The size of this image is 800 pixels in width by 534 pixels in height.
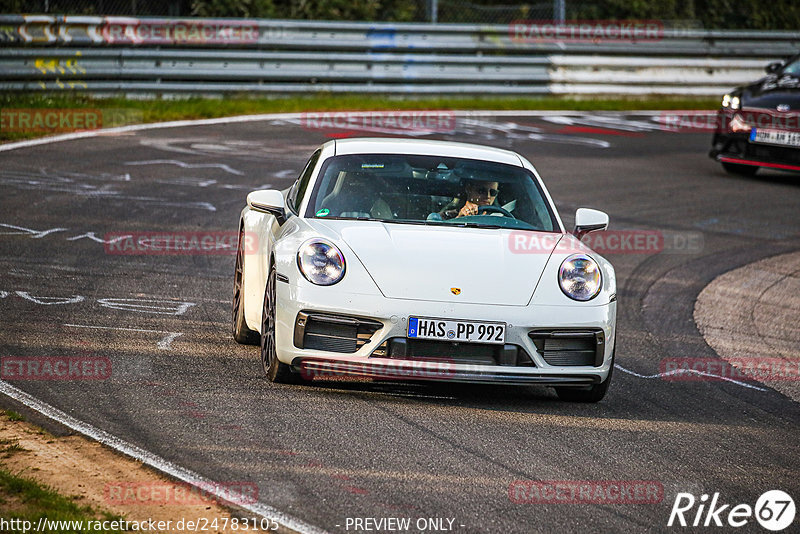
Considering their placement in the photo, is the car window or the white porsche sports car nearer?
the white porsche sports car

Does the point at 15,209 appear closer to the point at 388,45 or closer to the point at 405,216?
the point at 405,216

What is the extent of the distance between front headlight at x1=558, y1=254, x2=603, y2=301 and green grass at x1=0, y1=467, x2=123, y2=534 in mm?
2847

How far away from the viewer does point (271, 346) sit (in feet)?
20.6

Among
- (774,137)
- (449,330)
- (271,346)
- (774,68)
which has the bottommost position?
(271,346)

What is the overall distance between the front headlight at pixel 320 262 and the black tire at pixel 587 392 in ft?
4.60

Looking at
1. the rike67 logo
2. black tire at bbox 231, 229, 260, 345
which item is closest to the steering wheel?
black tire at bbox 231, 229, 260, 345

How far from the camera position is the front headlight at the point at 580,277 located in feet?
20.6

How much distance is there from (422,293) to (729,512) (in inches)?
75.1

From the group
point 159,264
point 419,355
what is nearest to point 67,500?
point 419,355

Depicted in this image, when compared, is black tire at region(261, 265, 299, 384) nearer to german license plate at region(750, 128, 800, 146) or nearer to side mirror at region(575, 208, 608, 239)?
side mirror at region(575, 208, 608, 239)

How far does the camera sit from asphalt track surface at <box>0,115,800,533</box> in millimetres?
4840

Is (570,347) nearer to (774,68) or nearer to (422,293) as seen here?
(422,293)

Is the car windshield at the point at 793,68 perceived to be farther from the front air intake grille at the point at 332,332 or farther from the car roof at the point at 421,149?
the front air intake grille at the point at 332,332

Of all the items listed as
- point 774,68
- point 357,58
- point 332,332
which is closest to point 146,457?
point 332,332
